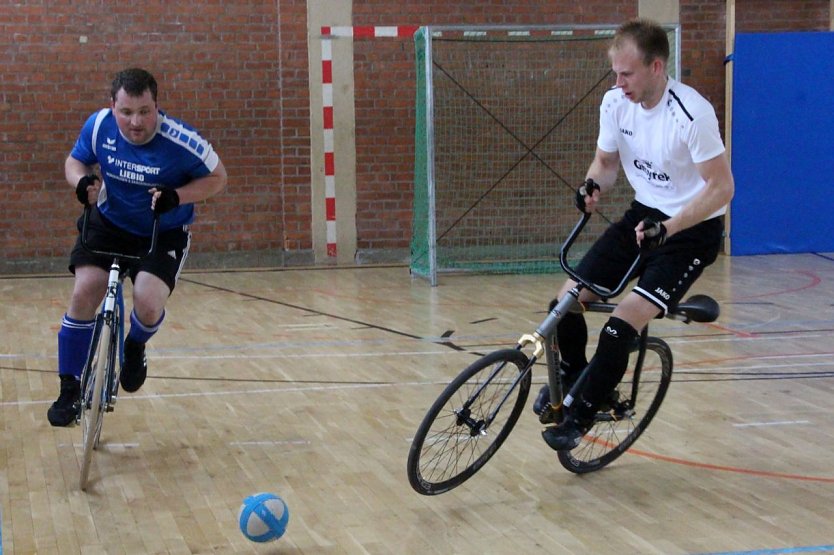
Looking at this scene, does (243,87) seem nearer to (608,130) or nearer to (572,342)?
(608,130)

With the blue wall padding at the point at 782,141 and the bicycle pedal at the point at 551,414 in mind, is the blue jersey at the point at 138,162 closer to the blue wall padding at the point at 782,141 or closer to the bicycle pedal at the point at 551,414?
the bicycle pedal at the point at 551,414

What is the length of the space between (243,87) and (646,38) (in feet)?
27.6

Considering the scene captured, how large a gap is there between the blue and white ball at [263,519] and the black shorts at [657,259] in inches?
56.9

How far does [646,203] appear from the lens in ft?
14.0

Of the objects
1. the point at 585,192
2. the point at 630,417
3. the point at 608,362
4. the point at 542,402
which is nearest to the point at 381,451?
the point at 542,402

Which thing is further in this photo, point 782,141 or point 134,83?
point 782,141

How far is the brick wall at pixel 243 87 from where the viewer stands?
452 inches

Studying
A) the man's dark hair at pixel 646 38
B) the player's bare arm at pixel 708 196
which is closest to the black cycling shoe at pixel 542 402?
the player's bare arm at pixel 708 196

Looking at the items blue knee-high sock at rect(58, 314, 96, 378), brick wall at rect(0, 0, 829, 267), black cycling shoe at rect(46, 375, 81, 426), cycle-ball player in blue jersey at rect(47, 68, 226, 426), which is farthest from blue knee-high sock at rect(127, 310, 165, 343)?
brick wall at rect(0, 0, 829, 267)

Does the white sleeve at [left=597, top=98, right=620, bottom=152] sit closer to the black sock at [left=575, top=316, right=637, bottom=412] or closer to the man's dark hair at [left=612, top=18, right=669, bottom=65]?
the man's dark hair at [left=612, top=18, right=669, bottom=65]

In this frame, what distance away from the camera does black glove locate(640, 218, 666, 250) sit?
12.4ft

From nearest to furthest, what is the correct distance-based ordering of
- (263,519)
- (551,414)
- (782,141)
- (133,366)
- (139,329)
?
(263,519) → (551,414) → (139,329) → (133,366) → (782,141)

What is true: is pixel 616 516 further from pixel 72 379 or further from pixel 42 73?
pixel 42 73

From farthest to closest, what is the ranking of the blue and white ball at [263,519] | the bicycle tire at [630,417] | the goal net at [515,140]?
1. the goal net at [515,140]
2. the bicycle tire at [630,417]
3. the blue and white ball at [263,519]
